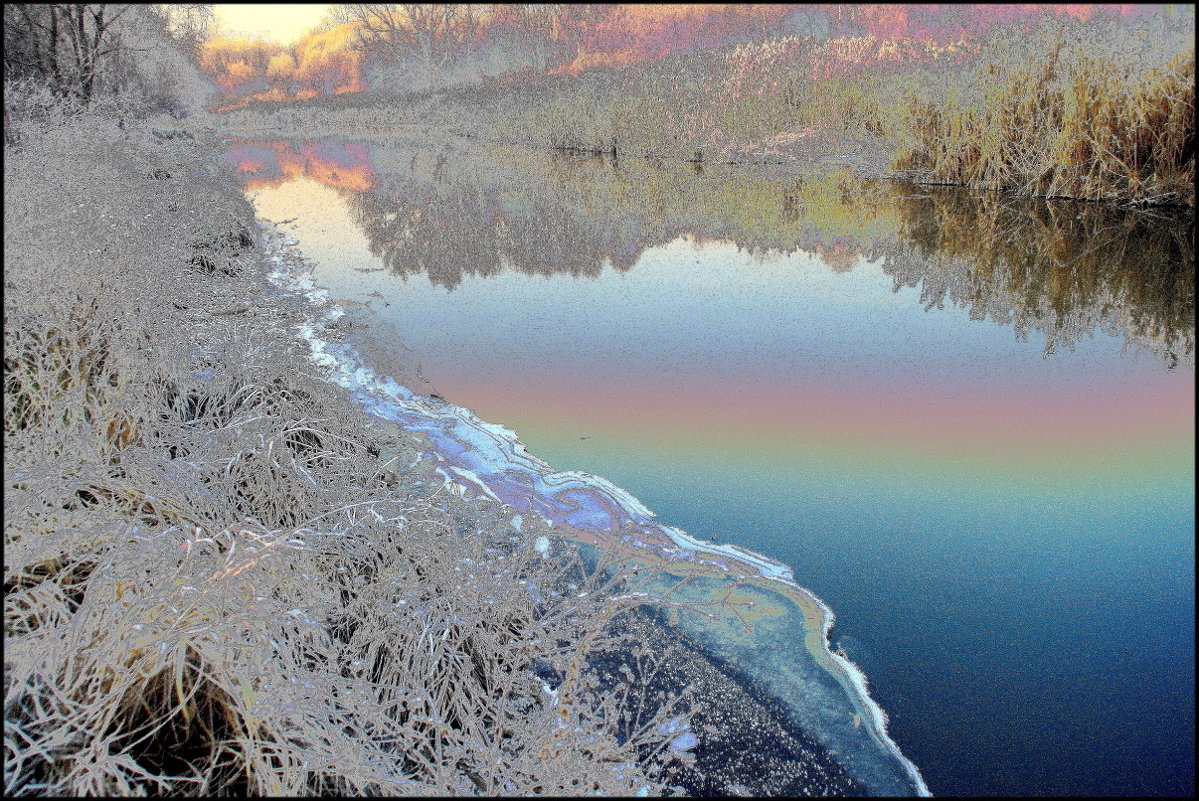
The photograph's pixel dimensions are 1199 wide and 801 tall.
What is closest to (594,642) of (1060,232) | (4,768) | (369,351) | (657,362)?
(4,768)

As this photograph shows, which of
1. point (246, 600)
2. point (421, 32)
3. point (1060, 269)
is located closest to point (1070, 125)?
point (1060, 269)

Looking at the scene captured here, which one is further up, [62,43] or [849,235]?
[62,43]

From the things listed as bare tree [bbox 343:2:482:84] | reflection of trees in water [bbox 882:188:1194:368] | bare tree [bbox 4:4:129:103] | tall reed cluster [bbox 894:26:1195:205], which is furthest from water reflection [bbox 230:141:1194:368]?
bare tree [bbox 343:2:482:84]

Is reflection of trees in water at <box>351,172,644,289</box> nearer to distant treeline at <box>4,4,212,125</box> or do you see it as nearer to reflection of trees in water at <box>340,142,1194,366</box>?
reflection of trees in water at <box>340,142,1194,366</box>

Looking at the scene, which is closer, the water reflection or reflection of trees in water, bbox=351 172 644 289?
the water reflection

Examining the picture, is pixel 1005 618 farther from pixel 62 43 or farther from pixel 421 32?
pixel 421 32
